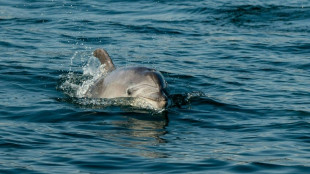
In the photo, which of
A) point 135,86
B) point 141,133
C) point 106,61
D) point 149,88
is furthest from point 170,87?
point 141,133

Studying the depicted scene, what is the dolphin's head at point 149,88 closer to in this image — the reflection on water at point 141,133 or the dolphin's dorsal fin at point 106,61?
the reflection on water at point 141,133

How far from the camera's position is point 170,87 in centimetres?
1655

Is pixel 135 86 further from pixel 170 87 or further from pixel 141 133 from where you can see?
pixel 170 87

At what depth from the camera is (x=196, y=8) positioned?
94.7 feet

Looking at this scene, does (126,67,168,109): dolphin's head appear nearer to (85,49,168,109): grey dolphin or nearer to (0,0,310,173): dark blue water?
(85,49,168,109): grey dolphin

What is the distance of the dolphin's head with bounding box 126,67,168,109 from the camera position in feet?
42.1

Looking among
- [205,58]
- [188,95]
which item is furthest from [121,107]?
[205,58]

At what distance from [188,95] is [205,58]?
5.11 metres

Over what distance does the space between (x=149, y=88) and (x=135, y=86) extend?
15.6 inches

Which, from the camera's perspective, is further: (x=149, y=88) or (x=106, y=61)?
(x=106, y=61)

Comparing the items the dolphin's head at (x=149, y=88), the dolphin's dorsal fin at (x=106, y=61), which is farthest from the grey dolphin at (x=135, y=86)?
the dolphin's dorsal fin at (x=106, y=61)

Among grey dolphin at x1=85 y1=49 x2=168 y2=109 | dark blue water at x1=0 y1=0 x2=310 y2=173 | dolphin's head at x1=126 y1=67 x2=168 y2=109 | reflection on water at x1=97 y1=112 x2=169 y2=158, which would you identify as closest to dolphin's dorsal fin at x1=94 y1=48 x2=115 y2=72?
grey dolphin at x1=85 y1=49 x2=168 y2=109

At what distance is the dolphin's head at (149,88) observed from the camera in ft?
Result: 42.1

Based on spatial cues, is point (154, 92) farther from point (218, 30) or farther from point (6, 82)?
point (218, 30)
